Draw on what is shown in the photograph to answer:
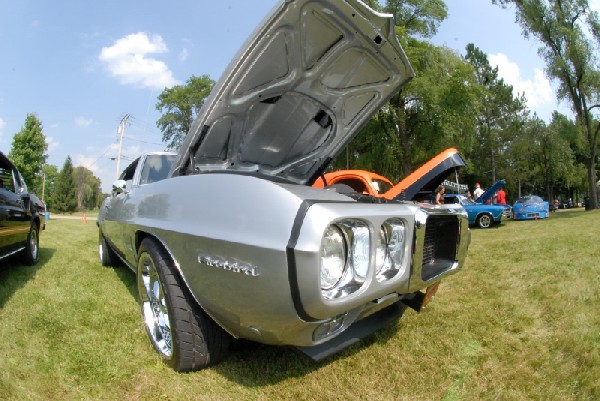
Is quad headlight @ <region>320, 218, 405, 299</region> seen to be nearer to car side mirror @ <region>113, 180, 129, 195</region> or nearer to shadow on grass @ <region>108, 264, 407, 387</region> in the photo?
shadow on grass @ <region>108, 264, 407, 387</region>

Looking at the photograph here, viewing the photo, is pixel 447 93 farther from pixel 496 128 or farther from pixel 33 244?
pixel 496 128

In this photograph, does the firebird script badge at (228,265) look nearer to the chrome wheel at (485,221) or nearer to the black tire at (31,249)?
the black tire at (31,249)

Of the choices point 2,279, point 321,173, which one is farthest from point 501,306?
point 2,279

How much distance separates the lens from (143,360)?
6.98 ft

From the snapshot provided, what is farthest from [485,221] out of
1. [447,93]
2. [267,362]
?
[267,362]

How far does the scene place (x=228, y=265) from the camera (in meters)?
1.59

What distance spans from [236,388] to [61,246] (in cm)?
648

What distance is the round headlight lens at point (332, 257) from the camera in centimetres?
152

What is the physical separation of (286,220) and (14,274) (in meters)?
4.45

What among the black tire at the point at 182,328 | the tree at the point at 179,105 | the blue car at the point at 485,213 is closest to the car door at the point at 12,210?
the black tire at the point at 182,328

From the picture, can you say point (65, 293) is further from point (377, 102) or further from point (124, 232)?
point (377, 102)

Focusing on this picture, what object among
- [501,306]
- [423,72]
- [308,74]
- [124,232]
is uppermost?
[423,72]

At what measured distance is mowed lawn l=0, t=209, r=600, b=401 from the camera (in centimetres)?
180

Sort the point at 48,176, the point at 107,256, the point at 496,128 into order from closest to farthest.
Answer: the point at 107,256
the point at 496,128
the point at 48,176
